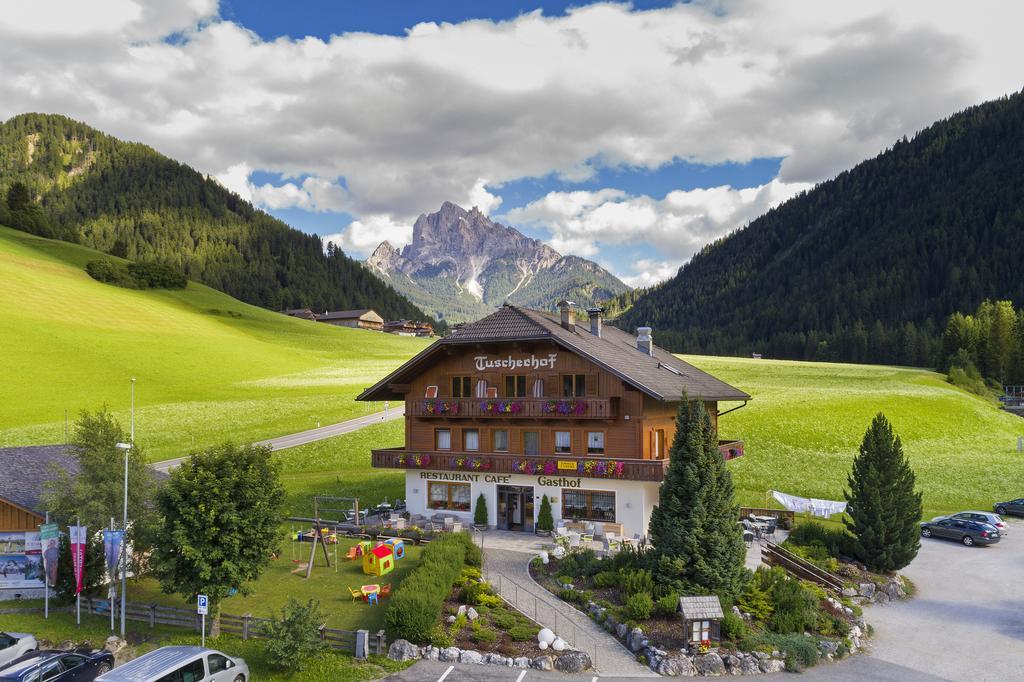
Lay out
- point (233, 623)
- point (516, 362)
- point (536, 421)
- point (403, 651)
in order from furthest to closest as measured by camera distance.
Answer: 1. point (516, 362)
2. point (536, 421)
3. point (233, 623)
4. point (403, 651)

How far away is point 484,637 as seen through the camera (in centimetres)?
2630

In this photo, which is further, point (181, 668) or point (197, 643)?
point (197, 643)

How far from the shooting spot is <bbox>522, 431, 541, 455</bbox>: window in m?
42.9

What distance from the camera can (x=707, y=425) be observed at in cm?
2961

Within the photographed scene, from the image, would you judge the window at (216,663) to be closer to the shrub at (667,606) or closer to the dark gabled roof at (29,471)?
the dark gabled roof at (29,471)

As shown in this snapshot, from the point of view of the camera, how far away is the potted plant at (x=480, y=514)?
4322 centimetres

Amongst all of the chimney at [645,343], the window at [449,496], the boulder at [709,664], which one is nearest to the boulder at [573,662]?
the boulder at [709,664]

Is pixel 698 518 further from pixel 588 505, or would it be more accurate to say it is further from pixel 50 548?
pixel 50 548

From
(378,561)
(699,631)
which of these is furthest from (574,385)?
(699,631)

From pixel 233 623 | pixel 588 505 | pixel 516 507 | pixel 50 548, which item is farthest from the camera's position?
pixel 516 507

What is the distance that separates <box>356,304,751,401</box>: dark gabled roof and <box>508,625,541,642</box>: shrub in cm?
1497

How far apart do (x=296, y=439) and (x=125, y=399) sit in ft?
92.7

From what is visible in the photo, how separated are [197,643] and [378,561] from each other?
884 centimetres

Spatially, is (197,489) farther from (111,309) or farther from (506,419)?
(111,309)
